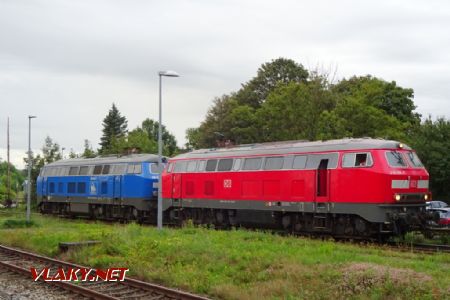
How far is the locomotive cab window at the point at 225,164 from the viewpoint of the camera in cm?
2745

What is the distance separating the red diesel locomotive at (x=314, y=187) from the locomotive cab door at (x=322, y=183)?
38mm

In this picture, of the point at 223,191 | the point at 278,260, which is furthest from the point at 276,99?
the point at 278,260

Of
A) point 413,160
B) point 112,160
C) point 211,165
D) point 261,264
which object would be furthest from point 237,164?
point 112,160

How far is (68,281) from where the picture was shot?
592 inches

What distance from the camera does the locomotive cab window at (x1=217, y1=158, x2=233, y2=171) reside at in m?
27.5

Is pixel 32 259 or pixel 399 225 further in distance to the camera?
pixel 399 225

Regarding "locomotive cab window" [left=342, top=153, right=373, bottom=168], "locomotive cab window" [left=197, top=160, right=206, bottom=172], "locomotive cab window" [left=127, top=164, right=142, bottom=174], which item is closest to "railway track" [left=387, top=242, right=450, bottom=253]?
"locomotive cab window" [left=342, top=153, right=373, bottom=168]

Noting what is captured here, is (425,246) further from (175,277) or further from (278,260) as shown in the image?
(175,277)

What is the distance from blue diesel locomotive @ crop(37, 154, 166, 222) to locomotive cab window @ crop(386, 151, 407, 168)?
16604mm

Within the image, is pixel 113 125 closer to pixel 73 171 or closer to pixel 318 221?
pixel 73 171

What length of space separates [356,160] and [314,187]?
84.7 inches

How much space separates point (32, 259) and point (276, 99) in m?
29.5

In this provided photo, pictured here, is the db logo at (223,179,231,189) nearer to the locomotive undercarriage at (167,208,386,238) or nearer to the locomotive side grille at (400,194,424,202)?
the locomotive undercarriage at (167,208,386,238)

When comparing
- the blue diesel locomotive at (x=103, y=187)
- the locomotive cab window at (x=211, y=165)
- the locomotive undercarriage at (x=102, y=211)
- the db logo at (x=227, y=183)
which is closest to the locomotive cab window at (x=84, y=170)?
the blue diesel locomotive at (x=103, y=187)
